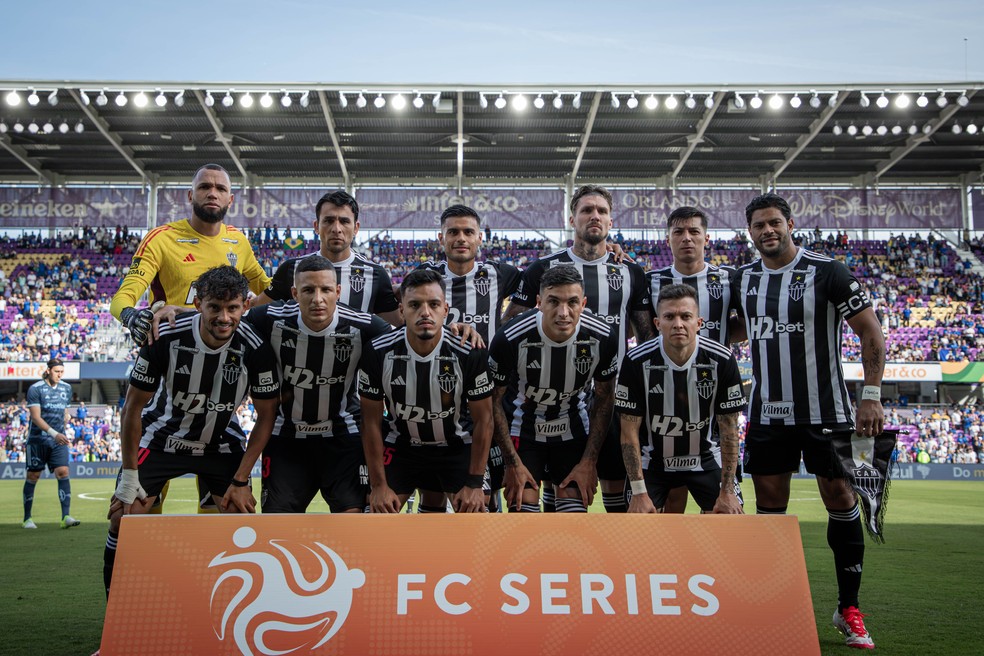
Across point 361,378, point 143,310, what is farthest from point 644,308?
point 143,310

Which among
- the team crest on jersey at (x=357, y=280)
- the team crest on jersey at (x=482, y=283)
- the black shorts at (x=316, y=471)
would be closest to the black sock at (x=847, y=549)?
the team crest on jersey at (x=482, y=283)

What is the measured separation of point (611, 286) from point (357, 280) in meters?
1.85

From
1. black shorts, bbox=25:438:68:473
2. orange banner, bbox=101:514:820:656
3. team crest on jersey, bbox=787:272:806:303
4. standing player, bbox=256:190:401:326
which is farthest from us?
black shorts, bbox=25:438:68:473

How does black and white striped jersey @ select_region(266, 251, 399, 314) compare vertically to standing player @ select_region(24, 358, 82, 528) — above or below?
above

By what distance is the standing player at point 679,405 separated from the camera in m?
4.70

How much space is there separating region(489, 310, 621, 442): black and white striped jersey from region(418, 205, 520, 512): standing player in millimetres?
575

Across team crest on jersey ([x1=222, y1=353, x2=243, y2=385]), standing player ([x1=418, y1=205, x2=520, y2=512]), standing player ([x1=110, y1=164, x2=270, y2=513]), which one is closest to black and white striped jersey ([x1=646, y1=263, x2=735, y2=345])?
standing player ([x1=418, y1=205, x2=520, y2=512])

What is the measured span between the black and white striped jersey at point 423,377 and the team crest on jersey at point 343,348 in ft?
0.63

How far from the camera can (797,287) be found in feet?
16.7

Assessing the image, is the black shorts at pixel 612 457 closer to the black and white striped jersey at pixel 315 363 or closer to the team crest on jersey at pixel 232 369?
the black and white striped jersey at pixel 315 363

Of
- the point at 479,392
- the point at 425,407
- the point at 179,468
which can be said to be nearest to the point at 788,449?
the point at 479,392

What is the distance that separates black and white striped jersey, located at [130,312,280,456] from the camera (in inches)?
184

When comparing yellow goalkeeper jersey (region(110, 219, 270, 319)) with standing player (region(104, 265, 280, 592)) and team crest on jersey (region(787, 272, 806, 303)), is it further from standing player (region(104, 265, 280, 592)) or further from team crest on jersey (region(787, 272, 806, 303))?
team crest on jersey (region(787, 272, 806, 303))

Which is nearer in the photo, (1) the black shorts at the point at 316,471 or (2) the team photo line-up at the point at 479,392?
(2) the team photo line-up at the point at 479,392
